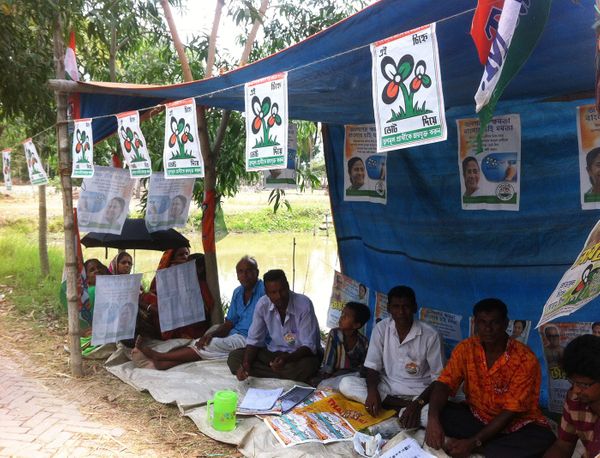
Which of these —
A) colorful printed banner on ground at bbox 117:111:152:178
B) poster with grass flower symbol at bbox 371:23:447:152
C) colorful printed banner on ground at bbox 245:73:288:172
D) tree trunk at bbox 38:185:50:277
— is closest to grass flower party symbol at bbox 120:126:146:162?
colorful printed banner on ground at bbox 117:111:152:178

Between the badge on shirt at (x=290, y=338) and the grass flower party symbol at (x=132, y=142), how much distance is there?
1652mm

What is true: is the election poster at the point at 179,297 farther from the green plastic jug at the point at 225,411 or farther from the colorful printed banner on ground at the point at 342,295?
the green plastic jug at the point at 225,411

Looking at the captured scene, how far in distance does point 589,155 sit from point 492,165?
62 cm

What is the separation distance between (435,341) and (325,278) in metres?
7.45

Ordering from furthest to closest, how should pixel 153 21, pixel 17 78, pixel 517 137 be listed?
pixel 153 21 → pixel 17 78 → pixel 517 137

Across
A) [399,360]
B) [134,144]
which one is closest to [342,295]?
[399,360]

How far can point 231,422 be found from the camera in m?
3.40

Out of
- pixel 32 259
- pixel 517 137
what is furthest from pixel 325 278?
pixel 517 137

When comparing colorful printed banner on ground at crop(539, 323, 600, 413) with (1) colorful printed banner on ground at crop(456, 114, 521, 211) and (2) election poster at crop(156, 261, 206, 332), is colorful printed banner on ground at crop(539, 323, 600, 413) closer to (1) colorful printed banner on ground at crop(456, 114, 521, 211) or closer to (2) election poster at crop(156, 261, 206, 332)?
(1) colorful printed banner on ground at crop(456, 114, 521, 211)

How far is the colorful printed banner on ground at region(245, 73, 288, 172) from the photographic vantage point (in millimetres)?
2615

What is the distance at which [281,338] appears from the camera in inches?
166

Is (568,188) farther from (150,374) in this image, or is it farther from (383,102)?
(150,374)

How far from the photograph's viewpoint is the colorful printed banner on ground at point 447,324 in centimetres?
413

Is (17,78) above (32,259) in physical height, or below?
above
